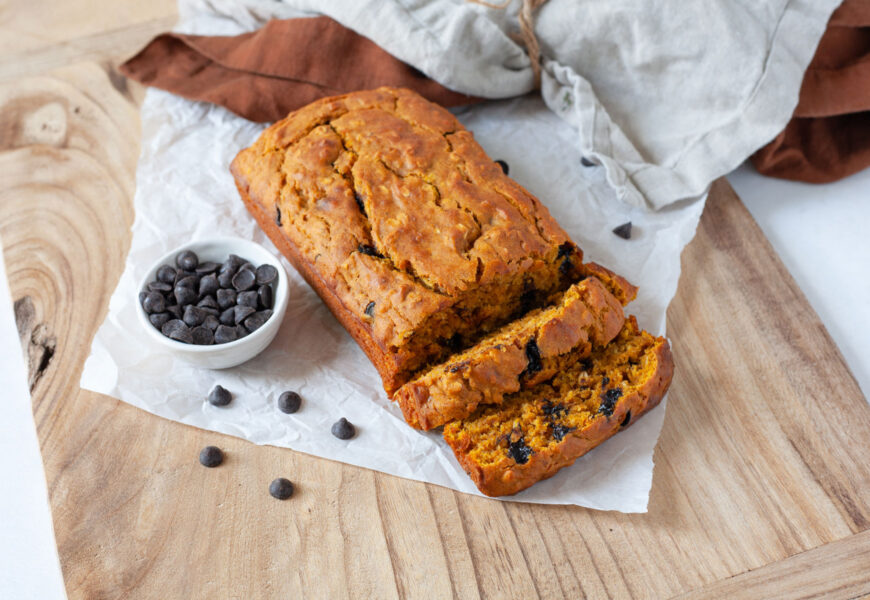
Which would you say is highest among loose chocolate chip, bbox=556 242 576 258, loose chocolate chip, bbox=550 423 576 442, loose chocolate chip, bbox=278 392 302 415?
loose chocolate chip, bbox=556 242 576 258

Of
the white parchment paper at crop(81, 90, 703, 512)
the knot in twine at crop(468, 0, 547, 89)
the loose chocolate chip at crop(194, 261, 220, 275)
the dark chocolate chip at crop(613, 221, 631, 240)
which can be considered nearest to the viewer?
the white parchment paper at crop(81, 90, 703, 512)

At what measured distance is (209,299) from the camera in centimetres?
319

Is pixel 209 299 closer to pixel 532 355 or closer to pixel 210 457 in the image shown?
pixel 210 457

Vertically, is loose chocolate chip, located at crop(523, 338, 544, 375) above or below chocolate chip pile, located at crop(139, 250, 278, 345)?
above

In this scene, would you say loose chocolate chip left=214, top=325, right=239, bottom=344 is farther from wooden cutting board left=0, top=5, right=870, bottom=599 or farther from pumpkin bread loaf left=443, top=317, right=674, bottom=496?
pumpkin bread loaf left=443, top=317, right=674, bottom=496

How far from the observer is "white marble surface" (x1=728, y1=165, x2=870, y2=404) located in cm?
353

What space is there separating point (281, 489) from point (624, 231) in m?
2.05

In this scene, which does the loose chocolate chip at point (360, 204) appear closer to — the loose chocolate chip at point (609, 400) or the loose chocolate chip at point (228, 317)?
the loose chocolate chip at point (228, 317)

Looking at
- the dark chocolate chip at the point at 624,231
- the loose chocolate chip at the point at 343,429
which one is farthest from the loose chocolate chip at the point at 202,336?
the dark chocolate chip at the point at 624,231

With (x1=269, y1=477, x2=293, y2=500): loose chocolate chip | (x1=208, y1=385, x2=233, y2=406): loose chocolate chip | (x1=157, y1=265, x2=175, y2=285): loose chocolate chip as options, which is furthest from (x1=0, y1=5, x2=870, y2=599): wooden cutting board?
(x1=157, y1=265, x2=175, y2=285): loose chocolate chip

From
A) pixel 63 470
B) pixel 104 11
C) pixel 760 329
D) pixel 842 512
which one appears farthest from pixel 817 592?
pixel 104 11

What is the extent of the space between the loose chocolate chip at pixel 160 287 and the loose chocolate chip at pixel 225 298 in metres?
0.23

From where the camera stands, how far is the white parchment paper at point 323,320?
116 inches

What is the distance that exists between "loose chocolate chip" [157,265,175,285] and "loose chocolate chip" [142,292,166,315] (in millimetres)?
107
